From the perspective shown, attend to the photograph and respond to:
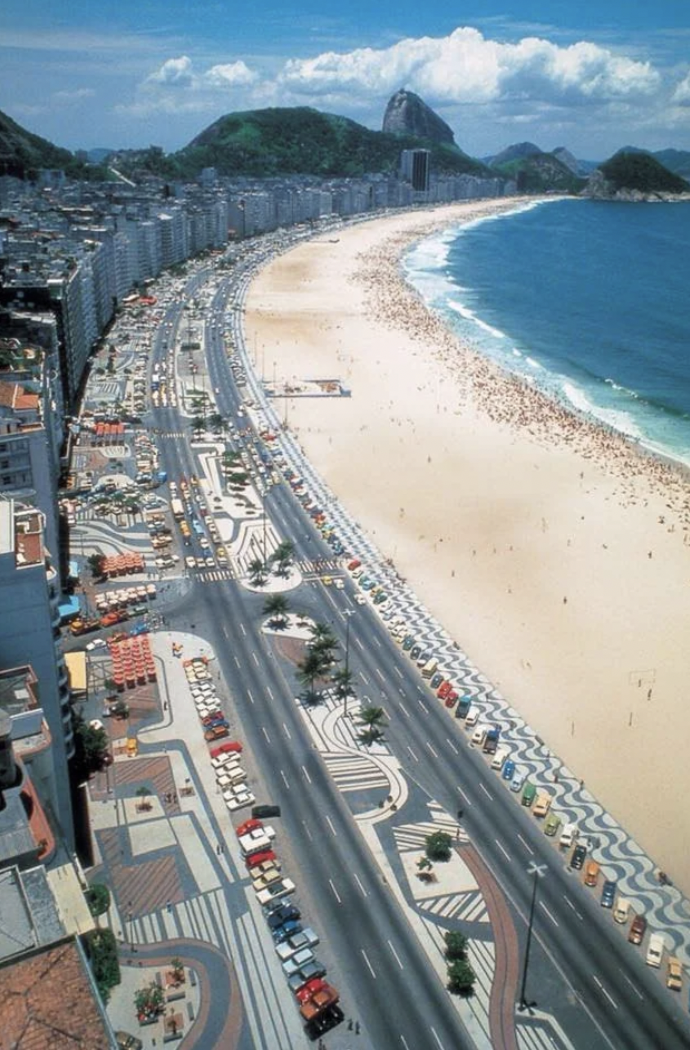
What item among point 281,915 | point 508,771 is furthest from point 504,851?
point 281,915

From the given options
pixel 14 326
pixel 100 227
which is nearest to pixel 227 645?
pixel 14 326

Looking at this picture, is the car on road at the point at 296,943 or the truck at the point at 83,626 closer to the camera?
the car on road at the point at 296,943

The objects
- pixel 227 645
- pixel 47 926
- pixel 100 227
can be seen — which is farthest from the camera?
pixel 100 227

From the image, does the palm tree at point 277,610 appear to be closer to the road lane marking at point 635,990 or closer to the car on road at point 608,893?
the car on road at point 608,893

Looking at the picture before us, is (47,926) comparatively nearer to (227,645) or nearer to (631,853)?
(631,853)

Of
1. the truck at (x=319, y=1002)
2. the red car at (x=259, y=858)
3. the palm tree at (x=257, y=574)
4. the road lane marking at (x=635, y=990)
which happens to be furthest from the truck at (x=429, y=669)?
Result: the truck at (x=319, y=1002)
